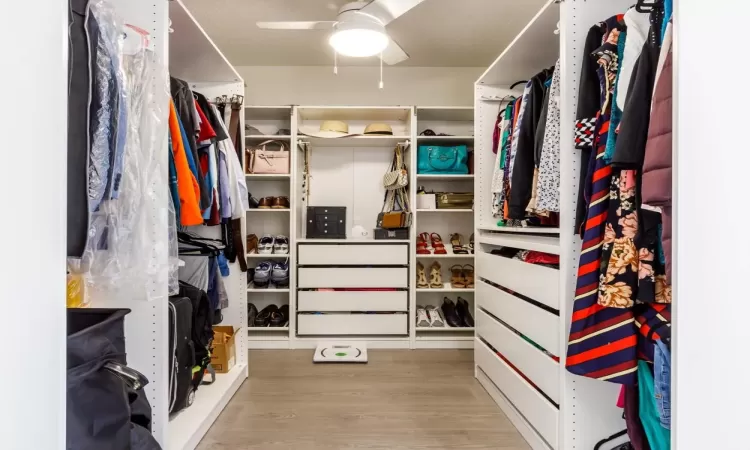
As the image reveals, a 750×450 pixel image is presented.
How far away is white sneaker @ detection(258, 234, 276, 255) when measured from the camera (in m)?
→ 2.91

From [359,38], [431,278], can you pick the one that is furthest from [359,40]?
[431,278]

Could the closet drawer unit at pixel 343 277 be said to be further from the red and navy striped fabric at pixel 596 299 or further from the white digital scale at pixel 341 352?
the red and navy striped fabric at pixel 596 299

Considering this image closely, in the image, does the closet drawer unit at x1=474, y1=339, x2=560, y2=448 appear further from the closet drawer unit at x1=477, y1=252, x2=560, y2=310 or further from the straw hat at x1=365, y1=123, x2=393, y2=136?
the straw hat at x1=365, y1=123, x2=393, y2=136

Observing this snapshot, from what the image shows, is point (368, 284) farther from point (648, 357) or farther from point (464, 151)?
point (648, 357)

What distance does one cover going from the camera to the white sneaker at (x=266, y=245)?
2.91 meters

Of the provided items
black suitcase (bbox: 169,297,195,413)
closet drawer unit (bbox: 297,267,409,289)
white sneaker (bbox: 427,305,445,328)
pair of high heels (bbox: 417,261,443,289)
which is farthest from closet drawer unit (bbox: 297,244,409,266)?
black suitcase (bbox: 169,297,195,413)

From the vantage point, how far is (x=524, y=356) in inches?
66.1

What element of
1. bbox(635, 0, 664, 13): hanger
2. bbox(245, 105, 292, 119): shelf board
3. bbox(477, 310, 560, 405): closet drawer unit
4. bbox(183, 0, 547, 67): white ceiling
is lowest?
bbox(477, 310, 560, 405): closet drawer unit

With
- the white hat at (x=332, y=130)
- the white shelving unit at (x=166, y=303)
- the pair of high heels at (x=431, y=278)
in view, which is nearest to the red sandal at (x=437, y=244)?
the pair of high heels at (x=431, y=278)

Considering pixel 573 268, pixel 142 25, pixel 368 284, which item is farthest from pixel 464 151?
pixel 142 25

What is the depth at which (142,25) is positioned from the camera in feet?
4.31

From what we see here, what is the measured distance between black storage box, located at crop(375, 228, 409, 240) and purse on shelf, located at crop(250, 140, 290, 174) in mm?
836

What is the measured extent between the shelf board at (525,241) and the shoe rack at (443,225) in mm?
739

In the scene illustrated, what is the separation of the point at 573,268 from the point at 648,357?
354 millimetres
